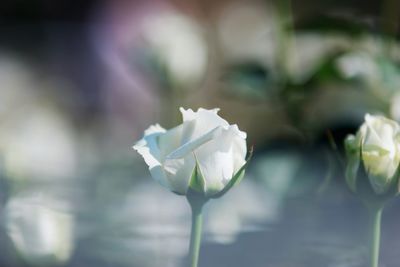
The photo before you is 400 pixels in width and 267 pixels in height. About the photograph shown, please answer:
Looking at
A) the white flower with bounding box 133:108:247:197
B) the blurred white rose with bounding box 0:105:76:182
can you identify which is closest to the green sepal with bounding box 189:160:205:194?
the white flower with bounding box 133:108:247:197

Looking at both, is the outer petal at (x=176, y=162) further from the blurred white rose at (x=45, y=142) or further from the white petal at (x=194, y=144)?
the blurred white rose at (x=45, y=142)

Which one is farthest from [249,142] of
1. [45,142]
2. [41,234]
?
[41,234]

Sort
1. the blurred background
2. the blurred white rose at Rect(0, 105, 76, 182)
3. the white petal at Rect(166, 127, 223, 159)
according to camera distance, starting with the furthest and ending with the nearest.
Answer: the blurred white rose at Rect(0, 105, 76, 182), the blurred background, the white petal at Rect(166, 127, 223, 159)

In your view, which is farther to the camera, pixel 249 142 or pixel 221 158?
pixel 249 142

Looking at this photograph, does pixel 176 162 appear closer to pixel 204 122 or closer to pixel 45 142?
pixel 204 122

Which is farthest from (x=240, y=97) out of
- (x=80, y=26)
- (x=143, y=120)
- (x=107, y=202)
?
(x=80, y=26)

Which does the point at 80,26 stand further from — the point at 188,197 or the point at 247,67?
the point at 188,197

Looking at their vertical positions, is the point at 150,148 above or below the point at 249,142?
below

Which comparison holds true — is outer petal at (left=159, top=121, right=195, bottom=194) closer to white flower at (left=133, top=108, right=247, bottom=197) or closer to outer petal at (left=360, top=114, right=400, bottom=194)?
white flower at (left=133, top=108, right=247, bottom=197)
